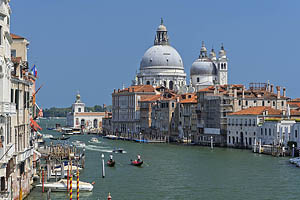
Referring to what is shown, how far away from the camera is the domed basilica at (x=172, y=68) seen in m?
106

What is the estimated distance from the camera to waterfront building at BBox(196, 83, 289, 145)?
6750 cm

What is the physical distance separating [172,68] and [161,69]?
6.41 feet

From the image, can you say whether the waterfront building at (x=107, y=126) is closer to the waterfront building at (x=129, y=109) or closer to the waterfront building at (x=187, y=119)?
the waterfront building at (x=129, y=109)

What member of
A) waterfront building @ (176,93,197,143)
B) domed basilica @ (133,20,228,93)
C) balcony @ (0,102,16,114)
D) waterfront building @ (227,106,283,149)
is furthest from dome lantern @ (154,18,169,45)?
balcony @ (0,102,16,114)

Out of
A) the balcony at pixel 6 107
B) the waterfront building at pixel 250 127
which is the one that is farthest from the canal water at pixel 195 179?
the balcony at pixel 6 107

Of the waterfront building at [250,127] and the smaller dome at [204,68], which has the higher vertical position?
the smaller dome at [204,68]

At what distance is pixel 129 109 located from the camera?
99.6 meters

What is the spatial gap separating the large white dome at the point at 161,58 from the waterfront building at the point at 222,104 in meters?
37.1

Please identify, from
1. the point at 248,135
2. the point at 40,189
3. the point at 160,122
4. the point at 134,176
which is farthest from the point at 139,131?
the point at 40,189

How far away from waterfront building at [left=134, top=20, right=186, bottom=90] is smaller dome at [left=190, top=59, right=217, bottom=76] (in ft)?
13.6

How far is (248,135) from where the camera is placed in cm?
6150

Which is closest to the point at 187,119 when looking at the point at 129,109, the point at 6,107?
the point at 129,109

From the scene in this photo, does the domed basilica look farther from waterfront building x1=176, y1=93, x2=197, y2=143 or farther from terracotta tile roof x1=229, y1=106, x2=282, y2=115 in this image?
terracotta tile roof x1=229, y1=106, x2=282, y2=115

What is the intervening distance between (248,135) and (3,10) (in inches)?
1745
